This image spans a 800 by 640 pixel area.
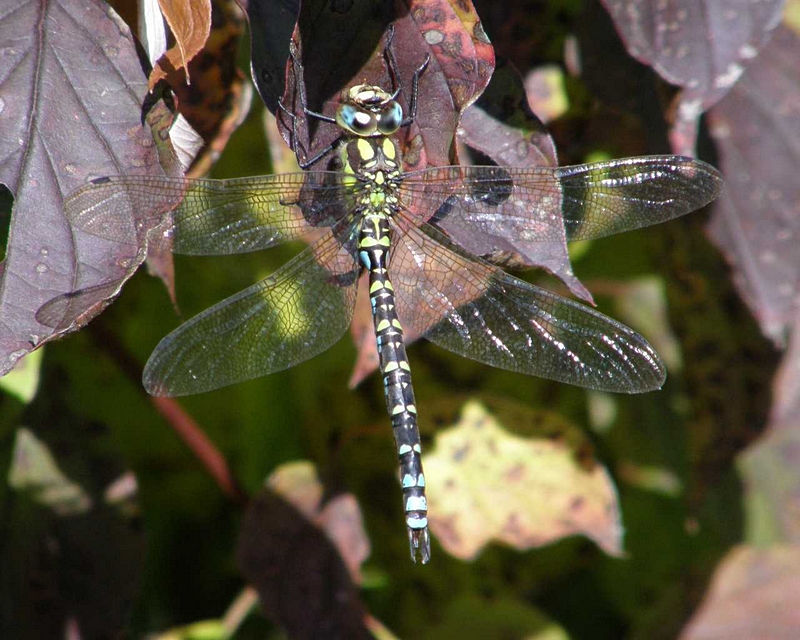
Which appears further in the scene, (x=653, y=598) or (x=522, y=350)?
(x=653, y=598)

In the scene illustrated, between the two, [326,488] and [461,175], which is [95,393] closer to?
[326,488]

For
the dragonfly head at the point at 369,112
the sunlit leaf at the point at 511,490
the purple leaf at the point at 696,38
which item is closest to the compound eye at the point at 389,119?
the dragonfly head at the point at 369,112

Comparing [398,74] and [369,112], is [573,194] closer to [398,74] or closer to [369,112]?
[369,112]

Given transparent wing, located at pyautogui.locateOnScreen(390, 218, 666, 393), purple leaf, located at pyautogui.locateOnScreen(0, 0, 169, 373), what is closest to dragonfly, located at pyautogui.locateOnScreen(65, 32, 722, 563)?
transparent wing, located at pyautogui.locateOnScreen(390, 218, 666, 393)

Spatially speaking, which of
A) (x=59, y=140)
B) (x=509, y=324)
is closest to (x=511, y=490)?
(x=509, y=324)

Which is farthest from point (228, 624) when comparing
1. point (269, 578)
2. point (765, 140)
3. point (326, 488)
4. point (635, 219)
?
point (765, 140)

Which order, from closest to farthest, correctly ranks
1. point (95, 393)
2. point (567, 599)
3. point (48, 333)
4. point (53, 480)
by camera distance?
point (48, 333) < point (53, 480) < point (95, 393) < point (567, 599)
